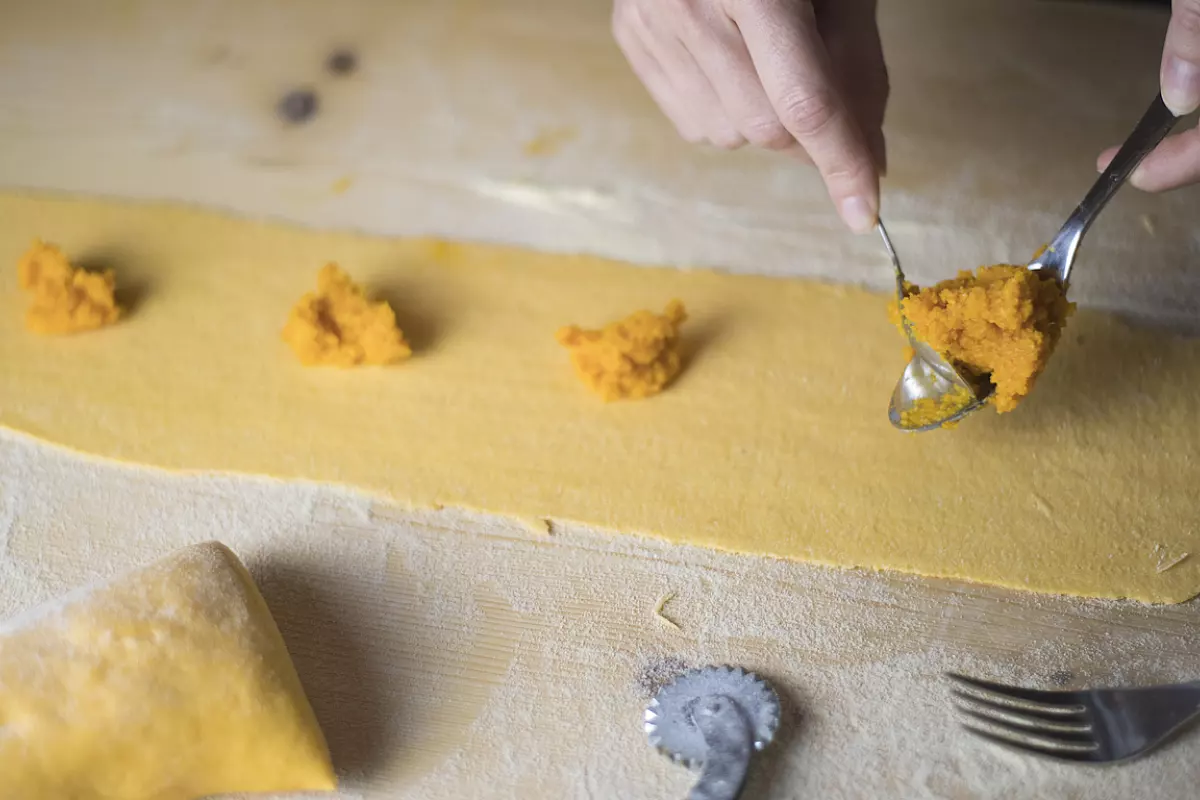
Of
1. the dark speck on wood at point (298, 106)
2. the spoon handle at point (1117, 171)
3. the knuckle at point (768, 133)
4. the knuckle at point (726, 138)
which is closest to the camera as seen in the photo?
the spoon handle at point (1117, 171)

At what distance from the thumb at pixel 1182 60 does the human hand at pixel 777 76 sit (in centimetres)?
30

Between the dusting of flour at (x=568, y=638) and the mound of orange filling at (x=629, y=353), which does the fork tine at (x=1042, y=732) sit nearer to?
the dusting of flour at (x=568, y=638)

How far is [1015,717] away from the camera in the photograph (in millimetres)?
1088

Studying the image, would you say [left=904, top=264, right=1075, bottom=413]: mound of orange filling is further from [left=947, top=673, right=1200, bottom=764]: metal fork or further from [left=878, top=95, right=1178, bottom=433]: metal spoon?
[left=947, top=673, right=1200, bottom=764]: metal fork

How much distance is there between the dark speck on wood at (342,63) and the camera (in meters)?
1.75

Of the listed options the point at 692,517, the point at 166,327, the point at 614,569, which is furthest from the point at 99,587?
the point at 692,517

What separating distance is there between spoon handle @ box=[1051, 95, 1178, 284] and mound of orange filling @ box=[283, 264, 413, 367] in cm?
83

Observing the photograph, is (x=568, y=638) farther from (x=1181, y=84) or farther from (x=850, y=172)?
(x=1181, y=84)

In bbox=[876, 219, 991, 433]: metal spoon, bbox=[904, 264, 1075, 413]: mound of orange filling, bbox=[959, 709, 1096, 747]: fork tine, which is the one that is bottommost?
bbox=[959, 709, 1096, 747]: fork tine

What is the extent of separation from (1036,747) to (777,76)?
0.77 m

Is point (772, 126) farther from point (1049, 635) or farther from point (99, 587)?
point (99, 587)

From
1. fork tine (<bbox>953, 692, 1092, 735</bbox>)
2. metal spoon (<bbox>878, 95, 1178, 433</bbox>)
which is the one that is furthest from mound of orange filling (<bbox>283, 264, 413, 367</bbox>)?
fork tine (<bbox>953, 692, 1092, 735</bbox>)

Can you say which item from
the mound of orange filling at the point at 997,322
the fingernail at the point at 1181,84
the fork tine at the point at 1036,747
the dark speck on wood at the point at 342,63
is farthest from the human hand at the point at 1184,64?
the dark speck on wood at the point at 342,63

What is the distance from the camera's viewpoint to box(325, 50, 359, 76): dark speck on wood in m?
1.75
